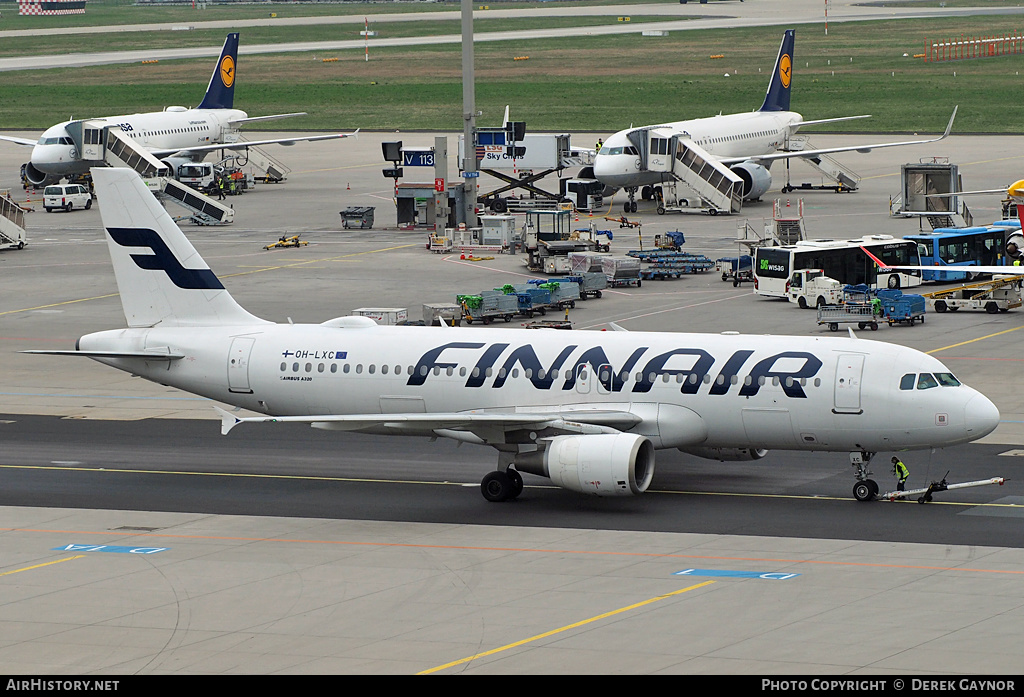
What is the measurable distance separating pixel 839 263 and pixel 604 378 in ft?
121

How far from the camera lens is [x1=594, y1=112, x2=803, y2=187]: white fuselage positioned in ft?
341

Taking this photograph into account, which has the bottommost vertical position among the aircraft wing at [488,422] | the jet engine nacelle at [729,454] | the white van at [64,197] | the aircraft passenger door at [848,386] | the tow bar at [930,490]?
the tow bar at [930,490]

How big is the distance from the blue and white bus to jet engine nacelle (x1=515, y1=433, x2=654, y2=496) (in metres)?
43.2

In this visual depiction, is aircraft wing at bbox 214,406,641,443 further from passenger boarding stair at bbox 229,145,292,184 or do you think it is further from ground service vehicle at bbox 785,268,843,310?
passenger boarding stair at bbox 229,145,292,184

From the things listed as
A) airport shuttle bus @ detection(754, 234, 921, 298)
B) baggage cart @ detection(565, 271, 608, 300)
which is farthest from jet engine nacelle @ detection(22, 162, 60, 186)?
airport shuttle bus @ detection(754, 234, 921, 298)

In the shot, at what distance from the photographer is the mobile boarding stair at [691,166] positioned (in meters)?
103

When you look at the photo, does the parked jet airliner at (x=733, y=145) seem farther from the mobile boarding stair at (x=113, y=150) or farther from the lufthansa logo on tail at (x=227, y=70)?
the lufthansa logo on tail at (x=227, y=70)

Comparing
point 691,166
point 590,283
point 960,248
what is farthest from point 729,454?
point 691,166

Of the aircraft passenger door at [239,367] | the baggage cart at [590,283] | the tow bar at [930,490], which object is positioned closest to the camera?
the tow bar at [930,490]

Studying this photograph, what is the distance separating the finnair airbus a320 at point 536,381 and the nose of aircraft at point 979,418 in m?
0.05

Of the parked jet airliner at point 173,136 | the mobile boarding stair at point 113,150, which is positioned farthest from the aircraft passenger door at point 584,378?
the parked jet airliner at point 173,136

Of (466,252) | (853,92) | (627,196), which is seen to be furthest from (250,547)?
(853,92)

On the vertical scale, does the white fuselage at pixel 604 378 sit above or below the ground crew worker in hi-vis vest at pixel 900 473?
above

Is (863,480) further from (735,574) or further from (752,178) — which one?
(752,178)
